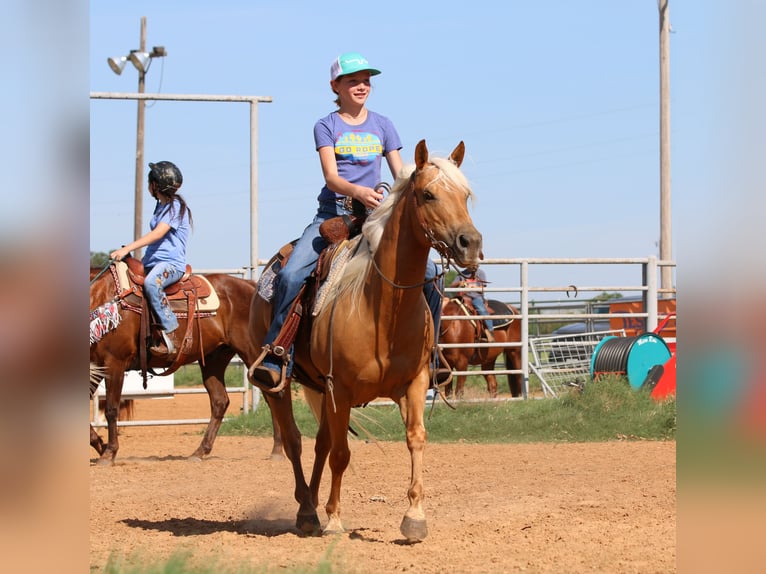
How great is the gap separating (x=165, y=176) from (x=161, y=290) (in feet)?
4.71

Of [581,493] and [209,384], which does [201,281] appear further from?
[581,493]

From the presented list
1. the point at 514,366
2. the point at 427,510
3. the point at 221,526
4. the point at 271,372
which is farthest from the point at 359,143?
the point at 514,366

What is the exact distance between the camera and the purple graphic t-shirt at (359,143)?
6410 millimetres

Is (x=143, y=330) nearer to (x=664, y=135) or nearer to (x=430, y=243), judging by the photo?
(x=430, y=243)

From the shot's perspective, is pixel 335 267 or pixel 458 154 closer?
pixel 458 154

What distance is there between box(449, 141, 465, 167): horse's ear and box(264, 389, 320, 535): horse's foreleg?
2249mm

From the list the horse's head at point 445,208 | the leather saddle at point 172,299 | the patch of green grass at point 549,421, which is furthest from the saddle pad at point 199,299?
the horse's head at point 445,208

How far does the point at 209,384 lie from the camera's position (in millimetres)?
11969

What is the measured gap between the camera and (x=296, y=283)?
631 cm

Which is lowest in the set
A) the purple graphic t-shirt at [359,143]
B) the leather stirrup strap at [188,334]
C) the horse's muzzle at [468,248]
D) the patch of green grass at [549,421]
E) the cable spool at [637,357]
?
the patch of green grass at [549,421]

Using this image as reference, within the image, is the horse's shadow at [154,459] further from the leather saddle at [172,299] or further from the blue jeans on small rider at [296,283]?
the blue jeans on small rider at [296,283]

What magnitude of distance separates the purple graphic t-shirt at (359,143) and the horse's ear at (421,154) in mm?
1033

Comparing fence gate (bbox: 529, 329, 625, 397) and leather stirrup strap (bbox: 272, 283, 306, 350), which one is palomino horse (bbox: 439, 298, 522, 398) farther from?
leather stirrup strap (bbox: 272, 283, 306, 350)
